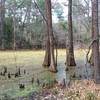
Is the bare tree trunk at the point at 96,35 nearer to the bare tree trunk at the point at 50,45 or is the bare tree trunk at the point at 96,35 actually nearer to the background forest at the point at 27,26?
the bare tree trunk at the point at 50,45

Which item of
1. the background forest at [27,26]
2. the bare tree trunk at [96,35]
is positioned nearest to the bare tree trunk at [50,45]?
the bare tree trunk at [96,35]

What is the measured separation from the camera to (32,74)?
53.2 ft

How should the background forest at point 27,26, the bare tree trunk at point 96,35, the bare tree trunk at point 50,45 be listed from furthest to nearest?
the background forest at point 27,26
the bare tree trunk at point 50,45
the bare tree trunk at point 96,35

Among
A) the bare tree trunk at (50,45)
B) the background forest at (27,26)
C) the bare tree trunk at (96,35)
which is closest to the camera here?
the bare tree trunk at (96,35)

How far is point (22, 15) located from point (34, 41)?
4.55 metres

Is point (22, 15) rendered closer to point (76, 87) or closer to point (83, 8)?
point (83, 8)

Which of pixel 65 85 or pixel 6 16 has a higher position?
pixel 6 16

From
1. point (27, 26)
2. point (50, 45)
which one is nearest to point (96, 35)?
point (50, 45)

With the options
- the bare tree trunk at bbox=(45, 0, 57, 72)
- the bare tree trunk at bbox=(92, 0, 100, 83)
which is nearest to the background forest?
the bare tree trunk at bbox=(45, 0, 57, 72)

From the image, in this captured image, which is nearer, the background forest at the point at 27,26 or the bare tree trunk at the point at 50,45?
the bare tree trunk at the point at 50,45

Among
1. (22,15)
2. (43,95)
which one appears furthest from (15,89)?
(22,15)

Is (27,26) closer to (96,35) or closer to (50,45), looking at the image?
(50,45)

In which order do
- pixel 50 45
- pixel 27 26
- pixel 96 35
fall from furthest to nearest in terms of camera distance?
pixel 27 26 < pixel 50 45 < pixel 96 35

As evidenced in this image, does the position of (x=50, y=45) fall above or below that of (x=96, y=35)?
below
